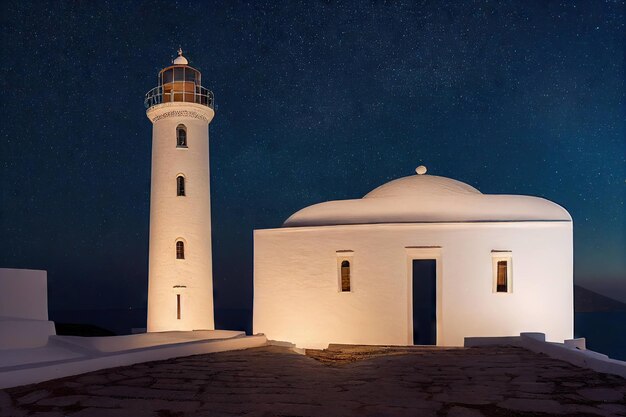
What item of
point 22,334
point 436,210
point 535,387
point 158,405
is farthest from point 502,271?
point 158,405

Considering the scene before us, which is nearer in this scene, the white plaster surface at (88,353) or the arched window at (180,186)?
the white plaster surface at (88,353)

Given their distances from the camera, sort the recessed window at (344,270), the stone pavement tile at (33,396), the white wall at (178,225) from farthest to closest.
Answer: the white wall at (178,225) < the recessed window at (344,270) < the stone pavement tile at (33,396)

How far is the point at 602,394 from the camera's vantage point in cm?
559

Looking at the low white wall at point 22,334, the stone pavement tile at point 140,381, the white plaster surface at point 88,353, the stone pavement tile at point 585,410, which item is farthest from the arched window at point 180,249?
the stone pavement tile at point 585,410

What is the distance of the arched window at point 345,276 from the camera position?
14.6 metres

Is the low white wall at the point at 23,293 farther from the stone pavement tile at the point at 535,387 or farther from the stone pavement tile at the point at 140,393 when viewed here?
the stone pavement tile at the point at 535,387

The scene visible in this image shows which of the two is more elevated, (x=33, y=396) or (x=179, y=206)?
(x=179, y=206)

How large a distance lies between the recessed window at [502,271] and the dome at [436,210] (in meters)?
0.85

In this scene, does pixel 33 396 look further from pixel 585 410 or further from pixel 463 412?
pixel 585 410

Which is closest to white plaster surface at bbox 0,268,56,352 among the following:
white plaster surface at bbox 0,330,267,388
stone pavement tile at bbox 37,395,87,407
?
white plaster surface at bbox 0,330,267,388

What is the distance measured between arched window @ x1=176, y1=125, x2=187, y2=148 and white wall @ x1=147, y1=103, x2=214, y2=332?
116 mm

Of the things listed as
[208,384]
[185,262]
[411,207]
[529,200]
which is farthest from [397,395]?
[185,262]

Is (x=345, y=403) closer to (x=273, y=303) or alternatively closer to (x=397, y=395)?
(x=397, y=395)

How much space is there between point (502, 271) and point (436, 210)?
6.69 ft
